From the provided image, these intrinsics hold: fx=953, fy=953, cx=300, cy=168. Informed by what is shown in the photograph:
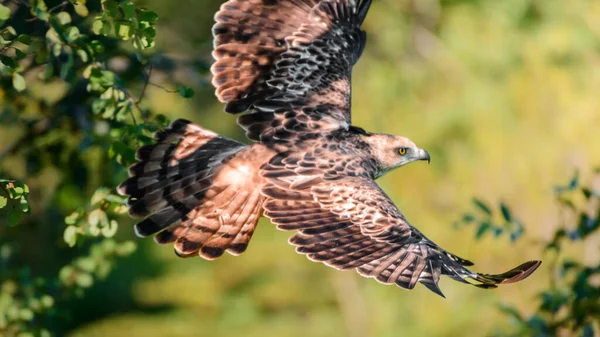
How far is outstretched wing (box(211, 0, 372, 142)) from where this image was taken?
4711 millimetres

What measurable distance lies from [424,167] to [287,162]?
6.25 meters

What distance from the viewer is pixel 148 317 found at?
15422mm

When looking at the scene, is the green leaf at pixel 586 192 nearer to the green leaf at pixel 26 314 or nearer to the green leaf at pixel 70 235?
the green leaf at pixel 70 235

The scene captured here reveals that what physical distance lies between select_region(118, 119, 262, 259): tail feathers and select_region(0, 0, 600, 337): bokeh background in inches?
7.8

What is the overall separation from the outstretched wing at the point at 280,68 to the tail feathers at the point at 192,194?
0.79 ft

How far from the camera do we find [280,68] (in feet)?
15.8

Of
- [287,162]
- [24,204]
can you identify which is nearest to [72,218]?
[24,204]

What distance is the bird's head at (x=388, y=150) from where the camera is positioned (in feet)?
16.0

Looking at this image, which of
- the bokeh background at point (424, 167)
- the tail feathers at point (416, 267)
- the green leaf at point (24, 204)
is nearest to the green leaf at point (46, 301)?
the bokeh background at point (424, 167)

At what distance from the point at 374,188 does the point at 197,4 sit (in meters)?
12.2

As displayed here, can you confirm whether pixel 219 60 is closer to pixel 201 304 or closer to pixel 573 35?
pixel 573 35

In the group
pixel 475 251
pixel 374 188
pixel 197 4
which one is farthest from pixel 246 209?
pixel 197 4

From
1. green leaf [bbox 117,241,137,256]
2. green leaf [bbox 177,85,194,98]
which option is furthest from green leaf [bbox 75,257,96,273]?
green leaf [bbox 177,85,194,98]

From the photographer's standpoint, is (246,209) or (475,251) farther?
(475,251)
